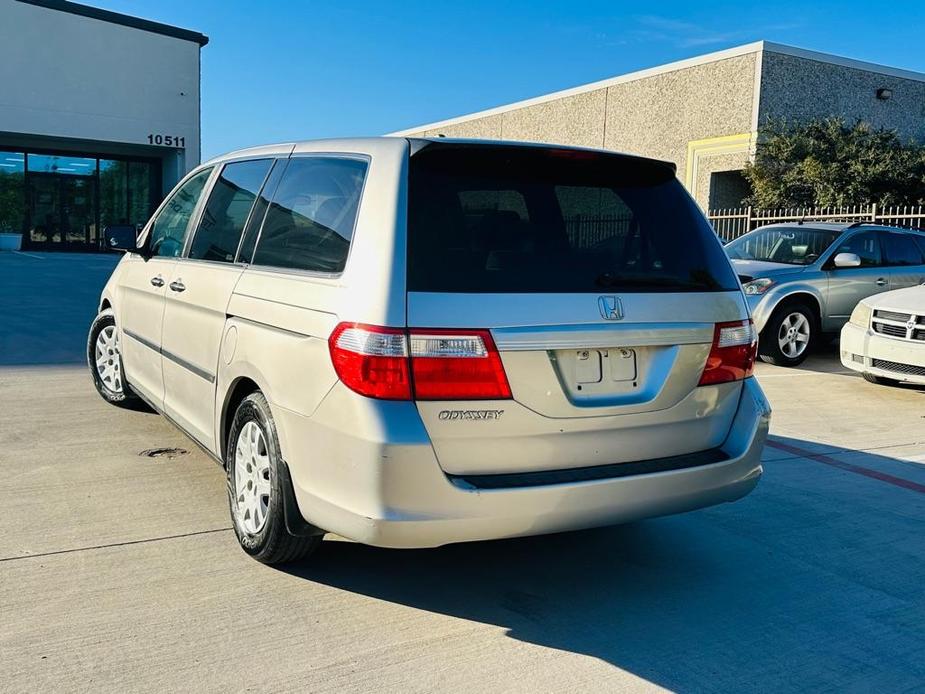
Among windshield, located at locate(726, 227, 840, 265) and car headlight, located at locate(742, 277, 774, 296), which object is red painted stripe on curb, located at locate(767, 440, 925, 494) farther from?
windshield, located at locate(726, 227, 840, 265)

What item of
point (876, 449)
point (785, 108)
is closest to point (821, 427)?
point (876, 449)

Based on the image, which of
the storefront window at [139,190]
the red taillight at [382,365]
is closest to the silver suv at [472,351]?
the red taillight at [382,365]

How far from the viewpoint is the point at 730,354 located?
3.72m

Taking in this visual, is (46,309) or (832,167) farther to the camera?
(832,167)

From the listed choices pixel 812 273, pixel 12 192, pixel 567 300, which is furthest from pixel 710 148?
pixel 567 300

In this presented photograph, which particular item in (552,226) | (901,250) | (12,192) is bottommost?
(552,226)

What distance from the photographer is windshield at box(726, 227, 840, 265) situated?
11.0 meters

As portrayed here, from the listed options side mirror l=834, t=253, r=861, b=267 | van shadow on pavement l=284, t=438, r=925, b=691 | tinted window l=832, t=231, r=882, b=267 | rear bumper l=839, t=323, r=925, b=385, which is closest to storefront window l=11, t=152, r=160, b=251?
tinted window l=832, t=231, r=882, b=267

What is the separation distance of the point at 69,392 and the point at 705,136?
23.2m

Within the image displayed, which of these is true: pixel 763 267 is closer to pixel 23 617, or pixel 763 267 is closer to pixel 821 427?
pixel 821 427

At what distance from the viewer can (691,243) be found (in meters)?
3.79

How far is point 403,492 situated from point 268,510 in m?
0.84

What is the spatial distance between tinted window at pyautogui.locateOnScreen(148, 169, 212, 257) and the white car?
661 cm

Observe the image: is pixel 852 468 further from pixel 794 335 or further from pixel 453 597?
pixel 794 335
